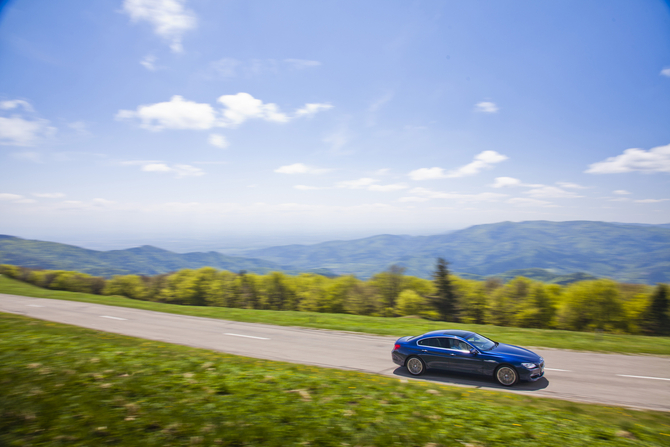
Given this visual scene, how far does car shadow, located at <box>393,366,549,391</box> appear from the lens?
9883 mm

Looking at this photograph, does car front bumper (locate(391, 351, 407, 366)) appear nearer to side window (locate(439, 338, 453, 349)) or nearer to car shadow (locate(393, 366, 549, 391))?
car shadow (locate(393, 366, 549, 391))

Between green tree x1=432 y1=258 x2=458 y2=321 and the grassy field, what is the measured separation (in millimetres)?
17303

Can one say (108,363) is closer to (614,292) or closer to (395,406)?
(395,406)

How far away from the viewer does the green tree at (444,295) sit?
123 feet

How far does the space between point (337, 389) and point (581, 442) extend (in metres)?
4.72

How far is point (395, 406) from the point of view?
7.04 metres

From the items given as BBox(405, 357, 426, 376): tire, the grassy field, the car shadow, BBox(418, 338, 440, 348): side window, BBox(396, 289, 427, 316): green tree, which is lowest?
BBox(396, 289, 427, 316): green tree

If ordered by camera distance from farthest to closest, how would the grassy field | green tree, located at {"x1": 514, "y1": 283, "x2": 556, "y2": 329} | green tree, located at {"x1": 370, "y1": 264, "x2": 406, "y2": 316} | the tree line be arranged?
green tree, located at {"x1": 370, "y1": 264, "x2": 406, "y2": 316} < the tree line < green tree, located at {"x1": 514, "y1": 283, "x2": 556, "y2": 329} < the grassy field

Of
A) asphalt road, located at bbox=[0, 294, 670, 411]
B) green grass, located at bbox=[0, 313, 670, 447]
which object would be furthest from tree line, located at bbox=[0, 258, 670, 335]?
green grass, located at bbox=[0, 313, 670, 447]

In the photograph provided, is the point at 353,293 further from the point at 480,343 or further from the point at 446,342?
the point at 480,343

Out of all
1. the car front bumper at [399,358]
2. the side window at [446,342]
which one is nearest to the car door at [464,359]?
the side window at [446,342]

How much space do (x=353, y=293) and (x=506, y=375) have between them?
28.4 meters

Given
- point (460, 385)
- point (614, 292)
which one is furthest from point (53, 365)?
point (614, 292)

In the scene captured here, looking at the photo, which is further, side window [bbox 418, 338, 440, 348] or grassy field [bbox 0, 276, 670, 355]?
grassy field [bbox 0, 276, 670, 355]
